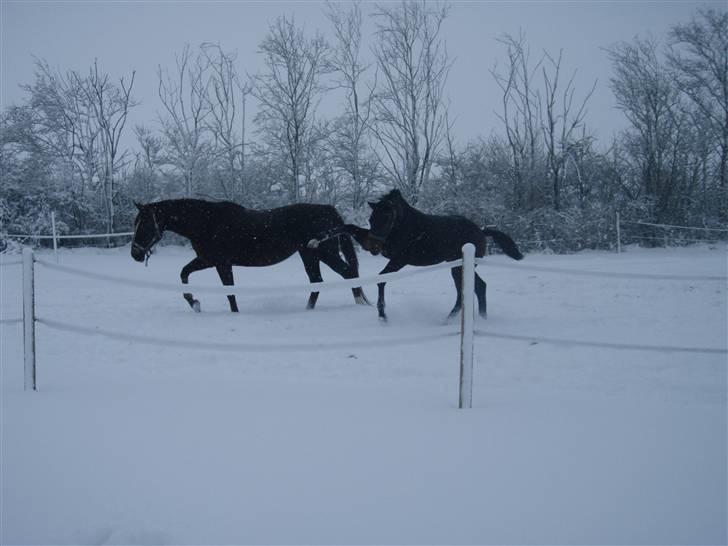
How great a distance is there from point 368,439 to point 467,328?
101 cm

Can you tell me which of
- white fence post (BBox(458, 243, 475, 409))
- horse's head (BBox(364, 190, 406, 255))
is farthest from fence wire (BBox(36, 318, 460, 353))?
horse's head (BBox(364, 190, 406, 255))

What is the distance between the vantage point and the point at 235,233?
772cm

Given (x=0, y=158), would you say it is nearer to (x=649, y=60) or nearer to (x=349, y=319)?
(x=349, y=319)

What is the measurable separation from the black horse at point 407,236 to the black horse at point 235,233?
131 cm

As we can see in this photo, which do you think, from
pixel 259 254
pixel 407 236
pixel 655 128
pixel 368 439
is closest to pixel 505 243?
pixel 407 236

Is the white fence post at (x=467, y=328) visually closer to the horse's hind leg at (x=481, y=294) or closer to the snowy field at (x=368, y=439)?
the snowy field at (x=368, y=439)

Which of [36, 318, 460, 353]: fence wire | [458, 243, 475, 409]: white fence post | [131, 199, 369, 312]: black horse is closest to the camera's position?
[458, 243, 475, 409]: white fence post

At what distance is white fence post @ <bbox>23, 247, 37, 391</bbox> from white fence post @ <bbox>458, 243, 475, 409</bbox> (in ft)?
10.7

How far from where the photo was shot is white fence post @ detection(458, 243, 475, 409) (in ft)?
11.5

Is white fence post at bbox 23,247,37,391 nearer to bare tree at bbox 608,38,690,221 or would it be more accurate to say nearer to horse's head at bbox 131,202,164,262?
horse's head at bbox 131,202,164,262

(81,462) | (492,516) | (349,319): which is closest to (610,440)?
(492,516)

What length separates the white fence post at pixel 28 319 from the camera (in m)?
4.00

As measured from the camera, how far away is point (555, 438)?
10.1 ft

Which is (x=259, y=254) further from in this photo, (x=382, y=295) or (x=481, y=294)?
(x=481, y=294)
